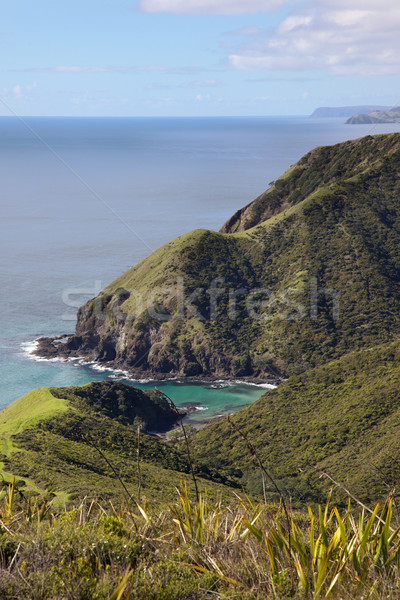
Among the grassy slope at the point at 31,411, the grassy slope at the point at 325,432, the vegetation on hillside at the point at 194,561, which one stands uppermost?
the vegetation on hillside at the point at 194,561

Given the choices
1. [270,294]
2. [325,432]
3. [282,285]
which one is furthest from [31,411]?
[282,285]

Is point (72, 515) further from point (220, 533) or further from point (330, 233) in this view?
point (330, 233)

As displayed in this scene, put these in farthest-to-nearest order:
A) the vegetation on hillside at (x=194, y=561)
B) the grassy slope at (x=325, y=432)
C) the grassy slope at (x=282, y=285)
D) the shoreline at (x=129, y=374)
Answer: the grassy slope at (x=282, y=285), the shoreline at (x=129, y=374), the grassy slope at (x=325, y=432), the vegetation on hillside at (x=194, y=561)

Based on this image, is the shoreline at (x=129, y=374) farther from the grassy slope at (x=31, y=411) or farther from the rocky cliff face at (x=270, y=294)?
the grassy slope at (x=31, y=411)

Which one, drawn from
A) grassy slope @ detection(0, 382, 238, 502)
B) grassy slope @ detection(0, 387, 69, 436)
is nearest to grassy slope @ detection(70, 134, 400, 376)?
grassy slope @ detection(0, 382, 238, 502)

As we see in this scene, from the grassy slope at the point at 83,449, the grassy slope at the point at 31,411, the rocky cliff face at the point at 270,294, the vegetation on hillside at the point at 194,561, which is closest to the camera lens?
the vegetation on hillside at the point at 194,561

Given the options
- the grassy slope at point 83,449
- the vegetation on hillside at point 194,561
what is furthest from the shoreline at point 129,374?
the vegetation on hillside at point 194,561

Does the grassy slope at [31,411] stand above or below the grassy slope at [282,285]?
below
